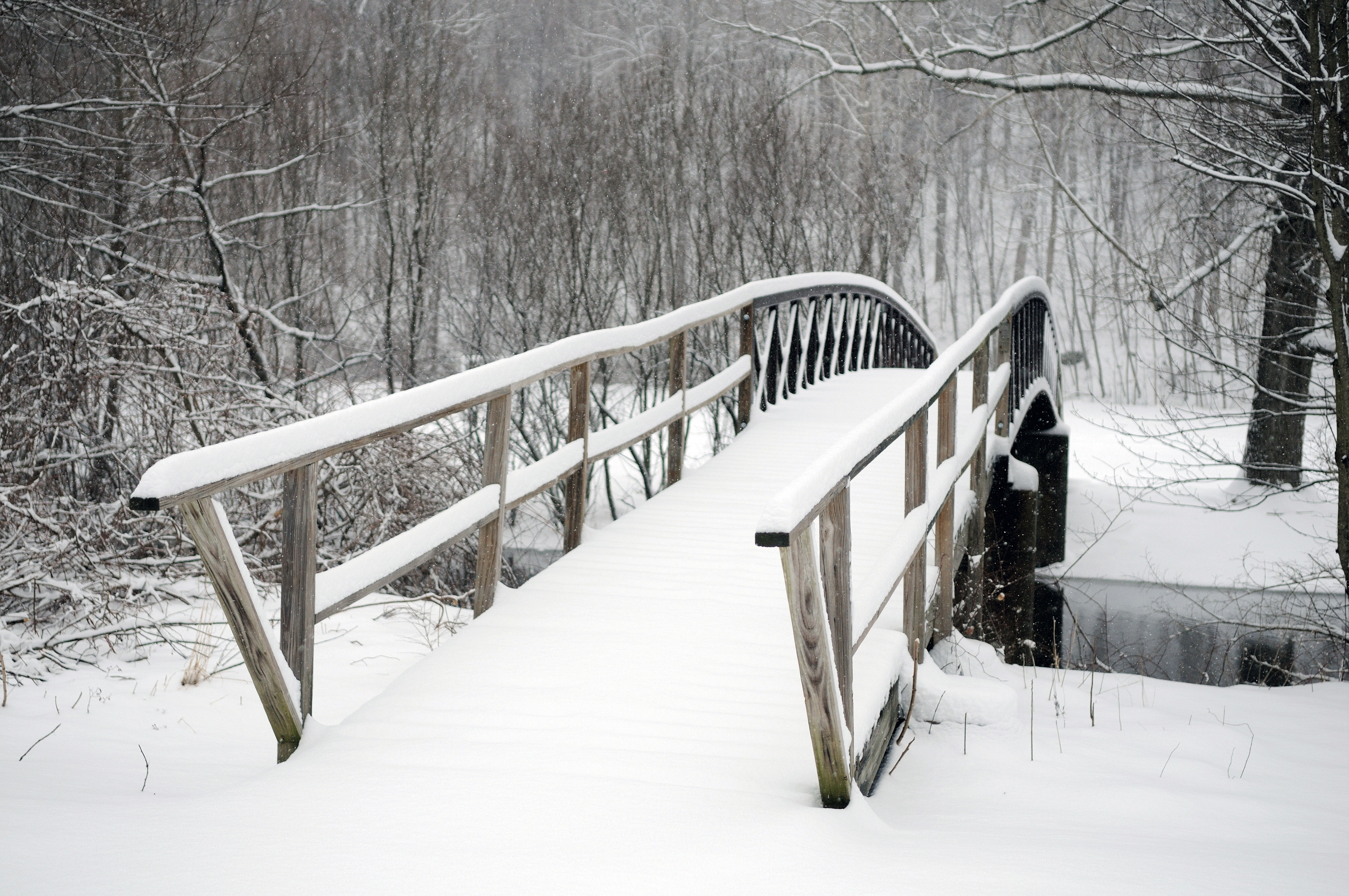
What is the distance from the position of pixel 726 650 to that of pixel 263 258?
17027mm

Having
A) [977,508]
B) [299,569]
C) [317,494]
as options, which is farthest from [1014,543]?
[299,569]

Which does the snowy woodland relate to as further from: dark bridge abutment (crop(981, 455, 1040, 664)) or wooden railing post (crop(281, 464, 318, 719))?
wooden railing post (crop(281, 464, 318, 719))

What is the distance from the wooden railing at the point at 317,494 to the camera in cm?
277

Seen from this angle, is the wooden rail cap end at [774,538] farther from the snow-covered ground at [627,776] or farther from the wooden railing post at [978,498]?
the wooden railing post at [978,498]

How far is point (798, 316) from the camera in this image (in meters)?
10.2

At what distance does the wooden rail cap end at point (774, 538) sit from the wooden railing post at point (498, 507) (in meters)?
1.94

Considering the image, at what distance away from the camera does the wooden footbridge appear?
111 inches

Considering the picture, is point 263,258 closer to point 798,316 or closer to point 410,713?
point 798,316

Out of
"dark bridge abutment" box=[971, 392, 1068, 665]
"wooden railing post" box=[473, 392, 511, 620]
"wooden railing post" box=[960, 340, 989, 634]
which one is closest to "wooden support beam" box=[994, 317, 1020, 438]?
"dark bridge abutment" box=[971, 392, 1068, 665]

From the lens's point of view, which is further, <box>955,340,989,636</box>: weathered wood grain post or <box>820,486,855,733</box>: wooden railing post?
<box>955,340,989,636</box>: weathered wood grain post

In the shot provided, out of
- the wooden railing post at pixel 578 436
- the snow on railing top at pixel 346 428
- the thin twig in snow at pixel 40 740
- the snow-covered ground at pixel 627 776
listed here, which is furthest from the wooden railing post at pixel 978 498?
the thin twig in snow at pixel 40 740

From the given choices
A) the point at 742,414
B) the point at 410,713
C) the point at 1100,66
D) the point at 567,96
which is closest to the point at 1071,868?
the point at 410,713

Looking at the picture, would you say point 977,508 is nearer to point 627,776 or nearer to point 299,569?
point 627,776

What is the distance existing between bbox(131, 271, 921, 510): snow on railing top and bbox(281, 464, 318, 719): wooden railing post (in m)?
0.09
